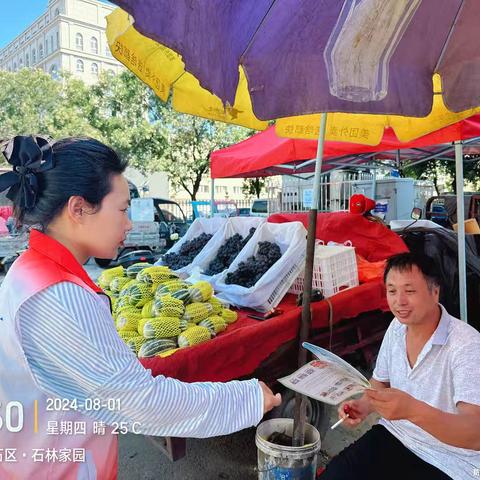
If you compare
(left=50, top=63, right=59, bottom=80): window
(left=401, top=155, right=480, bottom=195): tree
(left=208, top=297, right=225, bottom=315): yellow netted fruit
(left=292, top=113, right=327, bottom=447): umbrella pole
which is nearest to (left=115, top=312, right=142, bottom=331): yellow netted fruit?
(left=208, top=297, right=225, bottom=315): yellow netted fruit

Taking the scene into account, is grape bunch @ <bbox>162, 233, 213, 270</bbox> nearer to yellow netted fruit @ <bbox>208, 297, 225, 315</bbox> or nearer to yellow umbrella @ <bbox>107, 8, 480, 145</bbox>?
yellow netted fruit @ <bbox>208, 297, 225, 315</bbox>

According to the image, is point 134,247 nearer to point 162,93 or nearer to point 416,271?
point 162,93

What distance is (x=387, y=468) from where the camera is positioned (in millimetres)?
1661

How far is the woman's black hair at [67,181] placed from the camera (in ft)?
3.53

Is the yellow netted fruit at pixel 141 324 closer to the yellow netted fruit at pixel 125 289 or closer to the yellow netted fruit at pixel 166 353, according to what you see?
the yellow netted fruit at pixel 166 353

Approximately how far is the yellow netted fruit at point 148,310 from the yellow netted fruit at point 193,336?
316mm

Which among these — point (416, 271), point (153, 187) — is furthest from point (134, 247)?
point (153, 187)

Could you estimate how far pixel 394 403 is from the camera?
1307 mm

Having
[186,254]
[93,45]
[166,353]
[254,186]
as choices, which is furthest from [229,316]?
[93,45]

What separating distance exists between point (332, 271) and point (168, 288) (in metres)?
1.20

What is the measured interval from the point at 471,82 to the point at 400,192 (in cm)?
959

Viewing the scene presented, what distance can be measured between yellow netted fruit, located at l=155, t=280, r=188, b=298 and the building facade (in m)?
51.2

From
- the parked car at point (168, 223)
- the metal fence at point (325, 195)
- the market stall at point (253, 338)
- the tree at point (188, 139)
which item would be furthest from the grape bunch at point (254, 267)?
the tree at point (188, 139)

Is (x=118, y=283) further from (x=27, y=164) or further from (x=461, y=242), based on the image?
(x=461, y=242)
